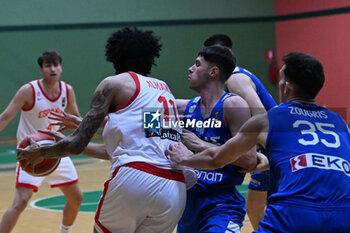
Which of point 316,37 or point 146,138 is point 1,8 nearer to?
point 316,37

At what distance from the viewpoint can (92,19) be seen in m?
14.4

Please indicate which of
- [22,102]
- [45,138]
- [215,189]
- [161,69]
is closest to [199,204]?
[215,189]

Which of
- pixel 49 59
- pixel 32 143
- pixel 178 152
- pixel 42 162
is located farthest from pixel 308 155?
pixel 49 59

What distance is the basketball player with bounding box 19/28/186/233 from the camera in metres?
3.42

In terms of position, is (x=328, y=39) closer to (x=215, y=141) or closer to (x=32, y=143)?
(x=215, y=141)

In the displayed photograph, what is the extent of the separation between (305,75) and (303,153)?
407 mm

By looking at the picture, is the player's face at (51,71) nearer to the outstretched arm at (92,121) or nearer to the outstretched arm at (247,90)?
the outstretched arm at (247,90)

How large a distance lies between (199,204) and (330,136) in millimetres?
1085

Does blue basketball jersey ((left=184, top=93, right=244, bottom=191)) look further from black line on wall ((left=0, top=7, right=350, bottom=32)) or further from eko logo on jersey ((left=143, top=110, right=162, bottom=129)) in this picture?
black line on wall ((left=0, top=7, right=350, bottom=32))

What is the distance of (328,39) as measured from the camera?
1423cm

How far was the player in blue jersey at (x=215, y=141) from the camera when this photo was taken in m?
3.72

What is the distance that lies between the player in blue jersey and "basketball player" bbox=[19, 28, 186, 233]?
24 cm

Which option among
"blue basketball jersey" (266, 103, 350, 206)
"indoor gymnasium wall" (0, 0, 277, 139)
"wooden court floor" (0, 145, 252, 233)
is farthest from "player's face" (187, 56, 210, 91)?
"indoor gymnasium wall" (0, 0, 277, 139)

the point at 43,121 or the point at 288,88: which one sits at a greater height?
the point at 288,88
